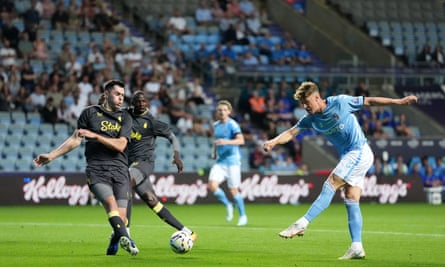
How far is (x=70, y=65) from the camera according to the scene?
3566cm

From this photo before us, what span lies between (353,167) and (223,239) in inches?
170

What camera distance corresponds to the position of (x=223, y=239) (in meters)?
18.7

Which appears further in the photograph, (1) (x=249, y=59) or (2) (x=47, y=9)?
(1) (x=249, y=59)

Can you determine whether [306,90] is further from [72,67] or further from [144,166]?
[72,67]

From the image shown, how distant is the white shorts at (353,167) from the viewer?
14930 millimetres

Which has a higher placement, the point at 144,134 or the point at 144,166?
the point at 144,134

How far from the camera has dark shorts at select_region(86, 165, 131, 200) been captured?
14.8 metres

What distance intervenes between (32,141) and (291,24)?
49.1 feet

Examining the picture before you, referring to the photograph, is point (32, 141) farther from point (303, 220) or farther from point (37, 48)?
point (303, 220)

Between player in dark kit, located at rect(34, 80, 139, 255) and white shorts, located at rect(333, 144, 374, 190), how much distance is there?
2.93 meters

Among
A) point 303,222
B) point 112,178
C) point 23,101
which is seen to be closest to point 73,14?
point 23,101

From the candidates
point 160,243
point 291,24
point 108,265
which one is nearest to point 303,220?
point 108,265

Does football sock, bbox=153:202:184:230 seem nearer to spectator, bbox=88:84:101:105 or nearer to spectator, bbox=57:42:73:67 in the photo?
spectator, bbox=88:84:101:105

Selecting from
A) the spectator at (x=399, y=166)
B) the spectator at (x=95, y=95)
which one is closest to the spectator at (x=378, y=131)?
the spectator at (x=399, y=166)
